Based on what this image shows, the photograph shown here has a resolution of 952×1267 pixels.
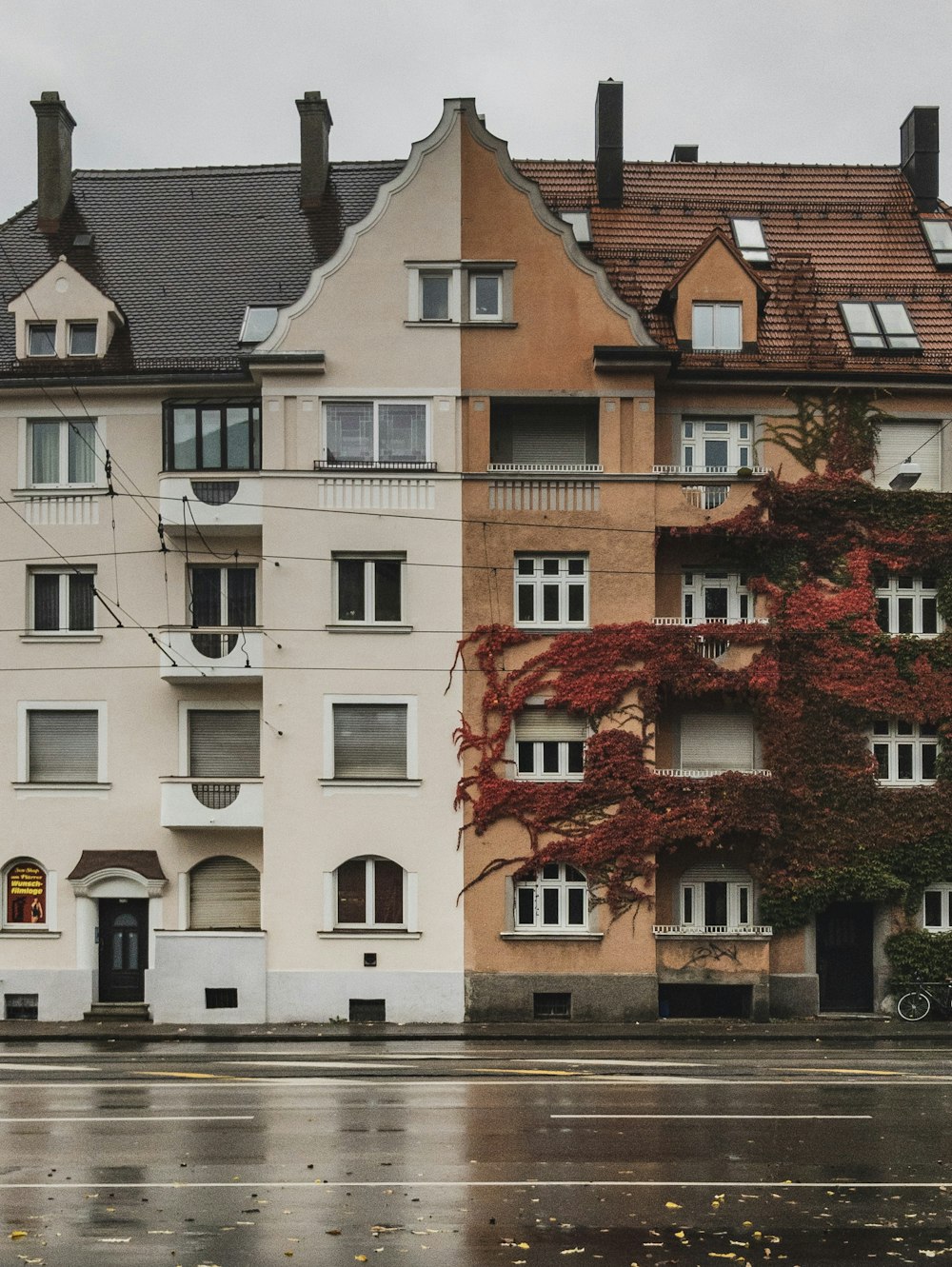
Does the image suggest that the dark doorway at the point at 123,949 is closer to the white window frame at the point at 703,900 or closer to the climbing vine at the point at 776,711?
the climbing vine at the point at 776,711

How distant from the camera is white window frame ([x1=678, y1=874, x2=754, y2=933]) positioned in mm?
30922

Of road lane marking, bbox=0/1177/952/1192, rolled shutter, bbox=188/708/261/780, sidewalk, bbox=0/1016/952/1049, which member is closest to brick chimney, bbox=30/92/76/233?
rolled shutter, bbox=188/708/261/780

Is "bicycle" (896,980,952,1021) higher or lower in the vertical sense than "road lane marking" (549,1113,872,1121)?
lower

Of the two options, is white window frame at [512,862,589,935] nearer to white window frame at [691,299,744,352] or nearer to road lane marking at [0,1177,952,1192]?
white window frame at [691,299,744,352]

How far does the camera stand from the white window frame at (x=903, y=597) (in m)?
31.5

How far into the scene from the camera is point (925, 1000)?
30281mm

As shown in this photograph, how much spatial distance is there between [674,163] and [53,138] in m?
15.1

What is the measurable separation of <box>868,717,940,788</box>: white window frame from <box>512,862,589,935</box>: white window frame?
664 cm

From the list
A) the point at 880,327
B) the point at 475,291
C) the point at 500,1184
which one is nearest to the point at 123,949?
the point at 475,291

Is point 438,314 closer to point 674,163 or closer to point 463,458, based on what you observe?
point 463,458

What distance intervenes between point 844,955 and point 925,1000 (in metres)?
1.82

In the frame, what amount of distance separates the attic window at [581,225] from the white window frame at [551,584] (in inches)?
336

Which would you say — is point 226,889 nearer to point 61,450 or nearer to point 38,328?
point 61,450

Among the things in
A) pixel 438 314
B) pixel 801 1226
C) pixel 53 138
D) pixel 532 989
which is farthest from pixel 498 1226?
pixel 53 138
